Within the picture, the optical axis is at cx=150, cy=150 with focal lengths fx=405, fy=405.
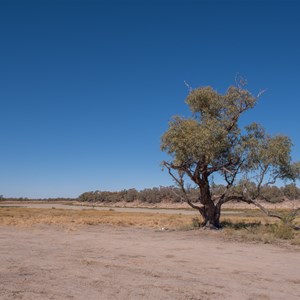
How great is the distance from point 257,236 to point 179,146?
8114 mm

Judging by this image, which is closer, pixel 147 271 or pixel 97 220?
pixel 147 271

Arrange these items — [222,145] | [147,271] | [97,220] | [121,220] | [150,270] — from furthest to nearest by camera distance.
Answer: [121,220] < [97,220] < [222,145] < [150,270] < [147,271]

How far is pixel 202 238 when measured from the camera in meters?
24.2

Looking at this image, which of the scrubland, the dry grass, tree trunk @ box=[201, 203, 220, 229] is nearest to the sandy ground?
the scrubland

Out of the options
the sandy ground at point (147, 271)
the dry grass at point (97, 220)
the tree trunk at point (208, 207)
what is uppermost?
the tree trunk at point (208, 207)

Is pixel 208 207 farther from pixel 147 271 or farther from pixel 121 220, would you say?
pixel 147 271

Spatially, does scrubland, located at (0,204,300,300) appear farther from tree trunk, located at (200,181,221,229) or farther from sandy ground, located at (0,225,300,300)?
tree trunk, located at (200,181,221,229)

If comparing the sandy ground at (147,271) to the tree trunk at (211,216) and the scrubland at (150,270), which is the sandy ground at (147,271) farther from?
the tree trunk at (211,216)

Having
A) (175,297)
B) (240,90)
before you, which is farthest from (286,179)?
(175,297)

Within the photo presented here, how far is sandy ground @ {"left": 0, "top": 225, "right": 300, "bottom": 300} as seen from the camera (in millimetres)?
9734

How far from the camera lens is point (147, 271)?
1262 centimetres

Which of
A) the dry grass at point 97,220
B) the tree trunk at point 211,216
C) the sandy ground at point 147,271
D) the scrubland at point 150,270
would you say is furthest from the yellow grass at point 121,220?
the sandy ground at point 147,271

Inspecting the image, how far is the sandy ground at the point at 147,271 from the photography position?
383 inches

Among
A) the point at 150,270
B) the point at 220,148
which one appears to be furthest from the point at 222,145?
the point at 150,270
